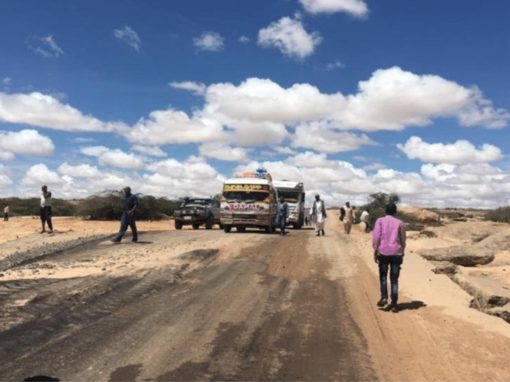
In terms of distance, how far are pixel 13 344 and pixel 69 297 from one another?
2.68 m

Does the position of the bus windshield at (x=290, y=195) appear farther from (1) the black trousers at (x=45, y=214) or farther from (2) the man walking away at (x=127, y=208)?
(2) the man walking away at (x=127, y=208)

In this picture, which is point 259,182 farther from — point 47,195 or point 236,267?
point 236,267

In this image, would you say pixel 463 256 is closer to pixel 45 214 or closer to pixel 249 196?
pixel 249 196

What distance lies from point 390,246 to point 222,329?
3.50 meters

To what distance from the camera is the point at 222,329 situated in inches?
315

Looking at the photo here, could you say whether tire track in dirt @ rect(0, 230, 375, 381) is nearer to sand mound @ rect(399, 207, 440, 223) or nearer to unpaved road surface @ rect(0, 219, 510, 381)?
unpaved road surface @ rect(0, 219, 510, 381)

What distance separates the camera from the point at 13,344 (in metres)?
7.10

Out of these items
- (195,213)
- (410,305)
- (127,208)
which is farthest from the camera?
(195,213)

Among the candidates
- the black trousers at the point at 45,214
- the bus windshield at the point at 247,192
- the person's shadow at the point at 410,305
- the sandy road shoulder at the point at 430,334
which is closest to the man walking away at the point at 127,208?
the black trousers at the point at 45,214

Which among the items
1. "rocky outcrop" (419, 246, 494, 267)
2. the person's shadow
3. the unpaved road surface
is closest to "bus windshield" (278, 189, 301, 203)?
"rocky outcrop" (419, 246, 494, 267)

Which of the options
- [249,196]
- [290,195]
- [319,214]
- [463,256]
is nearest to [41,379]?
[463,256]

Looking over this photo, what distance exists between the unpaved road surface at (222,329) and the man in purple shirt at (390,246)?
16.1 inches

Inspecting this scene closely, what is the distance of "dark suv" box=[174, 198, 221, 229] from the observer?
3098 centimetres

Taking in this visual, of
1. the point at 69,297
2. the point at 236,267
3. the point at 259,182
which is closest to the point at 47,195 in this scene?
the point at 259,182
